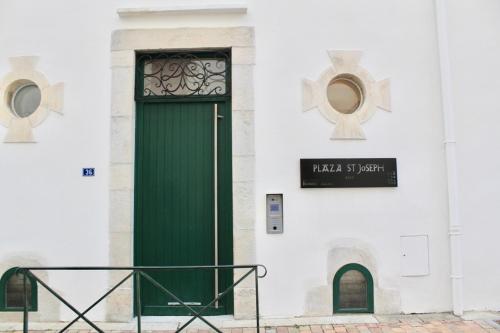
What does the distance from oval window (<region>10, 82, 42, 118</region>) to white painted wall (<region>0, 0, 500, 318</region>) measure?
0.28 metres

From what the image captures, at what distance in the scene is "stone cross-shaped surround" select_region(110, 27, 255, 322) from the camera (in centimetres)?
455

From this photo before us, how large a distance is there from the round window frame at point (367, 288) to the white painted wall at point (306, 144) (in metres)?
0.13

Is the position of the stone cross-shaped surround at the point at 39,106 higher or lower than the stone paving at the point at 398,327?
higher

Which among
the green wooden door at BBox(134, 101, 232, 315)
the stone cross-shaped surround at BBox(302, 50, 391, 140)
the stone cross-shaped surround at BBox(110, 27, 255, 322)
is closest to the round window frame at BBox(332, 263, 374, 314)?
the stone cross-shaped surround at BBox(110, 27, 255, 322)

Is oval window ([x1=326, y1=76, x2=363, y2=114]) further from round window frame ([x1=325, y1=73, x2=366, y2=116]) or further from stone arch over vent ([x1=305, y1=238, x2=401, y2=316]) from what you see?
stone arch over vent ([x1=305, y1=238, x2=401, y2=316])

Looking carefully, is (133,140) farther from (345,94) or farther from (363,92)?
(363,92)

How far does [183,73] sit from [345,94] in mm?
2072

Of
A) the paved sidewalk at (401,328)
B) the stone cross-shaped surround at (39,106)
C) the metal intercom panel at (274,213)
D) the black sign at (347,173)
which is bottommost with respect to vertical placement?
the paved sidewalk at (401,328)

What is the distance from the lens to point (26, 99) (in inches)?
193

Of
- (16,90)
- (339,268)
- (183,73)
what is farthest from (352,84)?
(16,90)

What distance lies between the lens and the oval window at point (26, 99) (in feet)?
16.0

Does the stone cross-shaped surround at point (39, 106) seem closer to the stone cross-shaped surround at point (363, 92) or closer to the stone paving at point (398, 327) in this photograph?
the stone paving at point (398, 327)

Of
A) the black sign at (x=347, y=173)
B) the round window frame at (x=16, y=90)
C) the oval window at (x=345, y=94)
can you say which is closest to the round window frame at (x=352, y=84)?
the oval window at (x=345, y=94)

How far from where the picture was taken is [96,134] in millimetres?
4711
